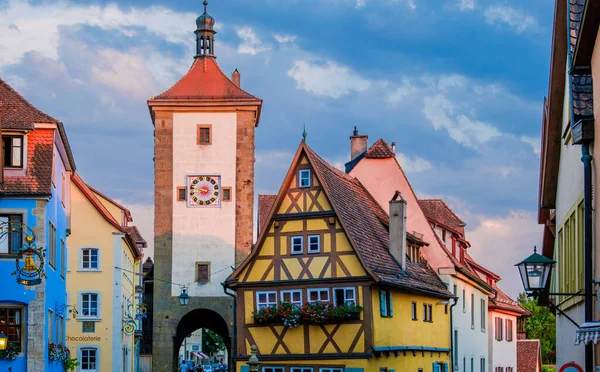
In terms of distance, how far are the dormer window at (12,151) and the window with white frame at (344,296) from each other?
10.5m

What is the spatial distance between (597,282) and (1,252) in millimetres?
21464

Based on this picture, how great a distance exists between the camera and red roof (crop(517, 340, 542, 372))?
63.7 meters

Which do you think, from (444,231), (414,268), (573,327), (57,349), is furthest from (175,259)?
(573,327)

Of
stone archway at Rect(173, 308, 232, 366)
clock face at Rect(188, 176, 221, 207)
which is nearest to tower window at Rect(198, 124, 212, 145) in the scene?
clock face at Rect(188, 176, 221, 207)

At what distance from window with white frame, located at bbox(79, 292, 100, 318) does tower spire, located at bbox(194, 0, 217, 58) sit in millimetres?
15596

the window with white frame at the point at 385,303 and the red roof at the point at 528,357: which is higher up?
the window with white frame at the point at 385,303

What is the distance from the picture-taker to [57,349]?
1272 inches

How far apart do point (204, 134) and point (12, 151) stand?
27840mm

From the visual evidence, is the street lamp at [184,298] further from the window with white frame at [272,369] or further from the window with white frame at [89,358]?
the window with white frame at [272,369]

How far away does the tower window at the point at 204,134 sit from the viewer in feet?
190

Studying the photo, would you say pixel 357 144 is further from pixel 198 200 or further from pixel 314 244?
pixel 314 244

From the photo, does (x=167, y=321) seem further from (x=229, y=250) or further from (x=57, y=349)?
(x=57, y=349)

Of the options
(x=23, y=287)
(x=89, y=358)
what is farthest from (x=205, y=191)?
(x=23, y=287)

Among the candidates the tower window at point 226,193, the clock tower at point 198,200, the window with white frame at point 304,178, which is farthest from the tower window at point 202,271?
the window with white frame at point 304,178
